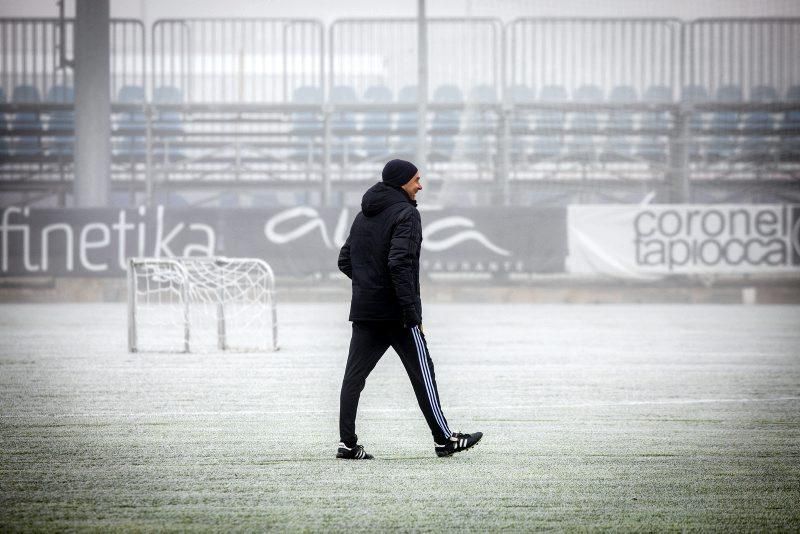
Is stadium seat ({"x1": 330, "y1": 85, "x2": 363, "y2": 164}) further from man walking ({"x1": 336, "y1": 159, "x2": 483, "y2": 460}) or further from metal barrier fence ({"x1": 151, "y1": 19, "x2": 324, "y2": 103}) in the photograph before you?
man walking ({"x1": 336, "y1": 159, "x2": 483, "y2": 460})

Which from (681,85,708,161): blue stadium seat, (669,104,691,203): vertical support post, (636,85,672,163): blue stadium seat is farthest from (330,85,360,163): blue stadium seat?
(681,85,708,161): blue stadium seat

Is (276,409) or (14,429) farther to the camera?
(276,409)

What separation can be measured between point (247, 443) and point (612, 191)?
74.8 ft

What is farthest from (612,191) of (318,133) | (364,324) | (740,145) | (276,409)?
(364,324)

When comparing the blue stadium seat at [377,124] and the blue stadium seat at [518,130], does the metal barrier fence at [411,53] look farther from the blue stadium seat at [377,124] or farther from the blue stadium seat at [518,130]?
the blue stadium seat at [518,130]

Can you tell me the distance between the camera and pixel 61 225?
78.4 feet

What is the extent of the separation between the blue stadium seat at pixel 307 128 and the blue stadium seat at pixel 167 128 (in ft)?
9.41

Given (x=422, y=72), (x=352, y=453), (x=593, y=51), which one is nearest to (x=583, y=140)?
(x=593, y=51)

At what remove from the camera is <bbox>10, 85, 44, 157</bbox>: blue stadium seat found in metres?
27.1

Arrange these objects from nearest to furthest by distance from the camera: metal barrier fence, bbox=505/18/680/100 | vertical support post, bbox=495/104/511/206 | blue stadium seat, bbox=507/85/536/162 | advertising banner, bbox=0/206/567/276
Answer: advertising banner, bbox=0/206/567/276 < vertical support post, bbox=495/104/511/206 < metal barrier fence, bbox=505/18/680/100 < blue stadium seat, bbox=507/85/536/162

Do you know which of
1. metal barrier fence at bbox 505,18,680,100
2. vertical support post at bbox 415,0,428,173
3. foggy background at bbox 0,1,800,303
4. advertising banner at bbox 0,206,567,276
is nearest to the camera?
vertical support post at bbox 415,0,428,173

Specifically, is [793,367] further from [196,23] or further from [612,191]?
[196,23]

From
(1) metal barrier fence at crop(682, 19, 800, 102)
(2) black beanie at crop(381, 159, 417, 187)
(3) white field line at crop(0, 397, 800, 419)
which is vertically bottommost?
(3) white field line at crop(0, 397, 800, 419)

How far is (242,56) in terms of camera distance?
2694 cm
